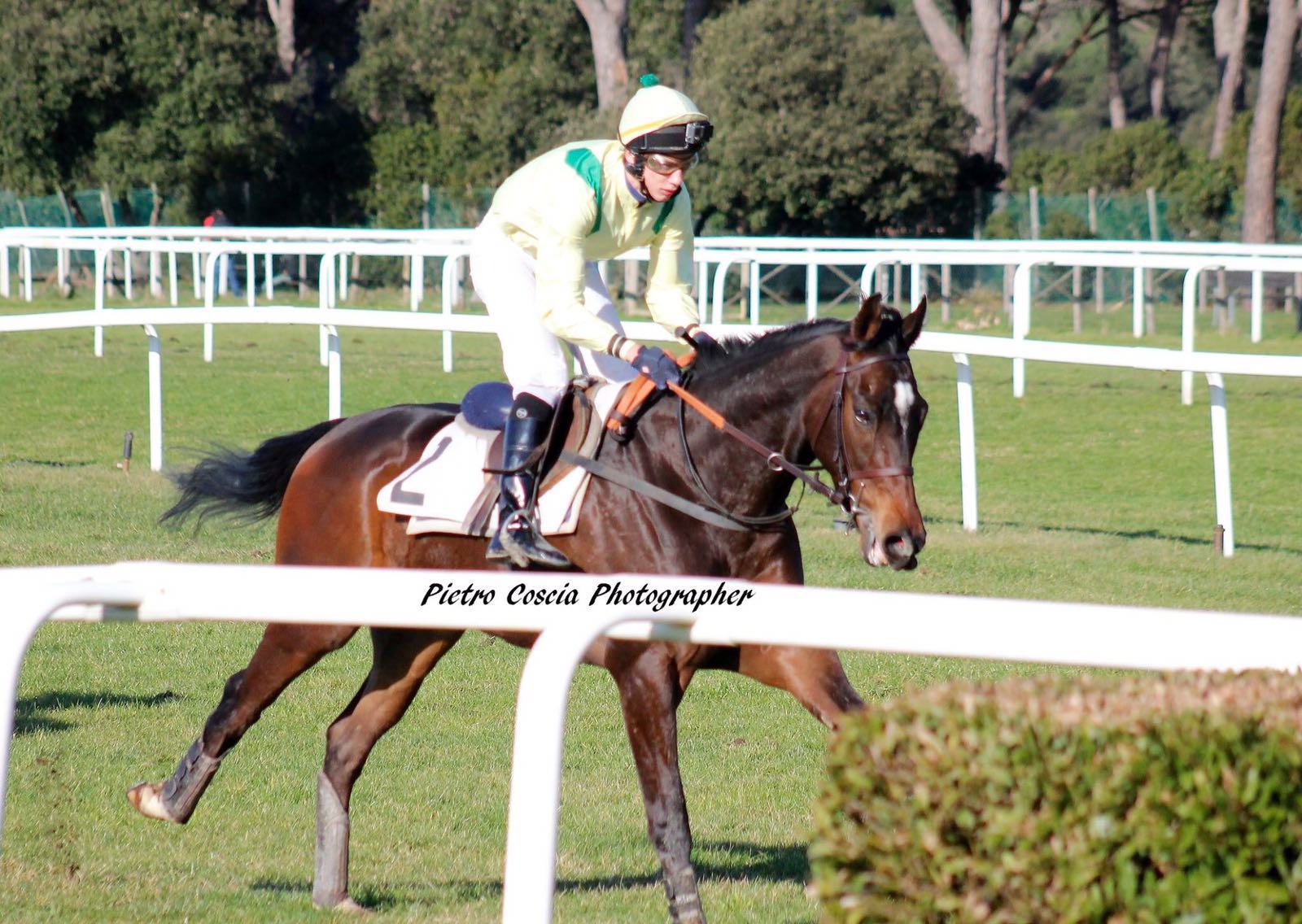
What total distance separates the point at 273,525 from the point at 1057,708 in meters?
7.59

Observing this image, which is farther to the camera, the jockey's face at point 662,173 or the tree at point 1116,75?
the tree at point 1116,75

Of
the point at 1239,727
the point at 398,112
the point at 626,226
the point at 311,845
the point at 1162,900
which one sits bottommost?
the point at 311,845

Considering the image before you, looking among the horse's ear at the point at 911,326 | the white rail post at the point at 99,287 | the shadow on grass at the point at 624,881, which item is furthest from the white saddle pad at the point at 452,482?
the white rail post at the point at 99,287

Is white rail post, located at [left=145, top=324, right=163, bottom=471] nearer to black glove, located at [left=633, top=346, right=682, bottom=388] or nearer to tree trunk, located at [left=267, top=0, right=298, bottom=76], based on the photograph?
black glove, located at [left=633, top=346, right=682, bottom=388]

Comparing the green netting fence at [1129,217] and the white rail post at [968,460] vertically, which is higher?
the green netting fence at [1129,217]

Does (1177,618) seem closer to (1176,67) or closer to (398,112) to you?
(398,112)

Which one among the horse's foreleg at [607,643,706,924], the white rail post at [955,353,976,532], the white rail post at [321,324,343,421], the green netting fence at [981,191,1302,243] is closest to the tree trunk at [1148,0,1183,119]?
the green netting fence at [981,191,1302,243]

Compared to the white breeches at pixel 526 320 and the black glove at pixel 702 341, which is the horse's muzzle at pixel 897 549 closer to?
the black glove at pixel 702 341

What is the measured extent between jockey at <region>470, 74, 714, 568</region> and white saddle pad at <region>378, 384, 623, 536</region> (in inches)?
3.9

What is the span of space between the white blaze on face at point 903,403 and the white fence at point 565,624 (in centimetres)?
188

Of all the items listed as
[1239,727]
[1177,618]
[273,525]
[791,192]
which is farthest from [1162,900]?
[791,192]

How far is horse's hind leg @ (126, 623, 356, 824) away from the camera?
4.24 metres

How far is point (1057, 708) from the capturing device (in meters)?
2.01

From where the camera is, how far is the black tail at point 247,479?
496 centimetres
